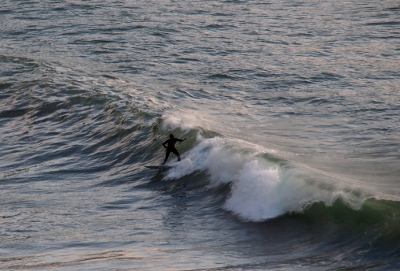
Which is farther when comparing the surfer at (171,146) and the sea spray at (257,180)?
the surfer at (171,146)

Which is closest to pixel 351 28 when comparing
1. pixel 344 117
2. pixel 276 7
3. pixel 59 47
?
pixel 276 7

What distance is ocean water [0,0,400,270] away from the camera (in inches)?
411

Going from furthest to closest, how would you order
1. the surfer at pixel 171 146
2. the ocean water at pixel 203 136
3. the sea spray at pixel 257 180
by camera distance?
the surfer at pixel 171 146
the sea spray at pixel 257 180
the ocean water at pixel 203 136

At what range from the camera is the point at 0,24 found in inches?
1422

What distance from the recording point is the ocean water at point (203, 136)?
10438 mm

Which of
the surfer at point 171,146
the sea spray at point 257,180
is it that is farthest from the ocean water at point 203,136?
the surfer at point 171,146

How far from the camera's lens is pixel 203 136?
56.0 feet

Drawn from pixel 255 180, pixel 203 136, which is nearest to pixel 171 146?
pixel 203 136

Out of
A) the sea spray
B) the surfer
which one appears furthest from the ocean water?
the surfer

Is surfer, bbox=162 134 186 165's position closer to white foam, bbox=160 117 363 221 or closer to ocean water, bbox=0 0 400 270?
white foam, bbox=160 117 363 221

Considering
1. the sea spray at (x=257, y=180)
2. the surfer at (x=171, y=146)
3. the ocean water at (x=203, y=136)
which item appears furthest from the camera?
the surfer at (x=171, y=146)

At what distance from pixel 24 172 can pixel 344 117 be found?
1056 cm

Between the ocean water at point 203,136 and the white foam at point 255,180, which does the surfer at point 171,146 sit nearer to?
the white foam at point 255,180

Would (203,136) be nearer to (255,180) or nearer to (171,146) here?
(171,146)
